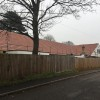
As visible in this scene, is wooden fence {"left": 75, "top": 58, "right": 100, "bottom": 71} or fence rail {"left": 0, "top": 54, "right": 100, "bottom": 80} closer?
fence rail {"left": 0, "top": 54, "right": 100, "bottom": 80}

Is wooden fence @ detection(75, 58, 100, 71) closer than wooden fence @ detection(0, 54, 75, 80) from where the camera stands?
No

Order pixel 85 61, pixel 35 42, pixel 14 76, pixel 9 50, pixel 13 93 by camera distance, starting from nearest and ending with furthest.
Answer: pixel 13 93 → pixel 14 76 → pixel 35 42 → pixel 85 61 → pixel 9 50

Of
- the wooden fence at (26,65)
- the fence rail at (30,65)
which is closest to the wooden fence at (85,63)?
the fence rail at (30,65)

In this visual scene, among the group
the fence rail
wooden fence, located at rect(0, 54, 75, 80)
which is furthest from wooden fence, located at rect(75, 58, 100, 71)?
wooden fence, located at rect(0, 54, 75, 80)

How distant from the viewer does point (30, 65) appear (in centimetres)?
1847

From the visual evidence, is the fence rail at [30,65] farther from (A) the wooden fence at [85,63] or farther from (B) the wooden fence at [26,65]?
(A) the wooden fence at [85,63]

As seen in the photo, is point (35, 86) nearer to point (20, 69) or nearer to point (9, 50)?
point (20, 69)

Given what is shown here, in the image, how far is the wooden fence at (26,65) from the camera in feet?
50.9

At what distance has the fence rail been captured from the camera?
15562 millimetres

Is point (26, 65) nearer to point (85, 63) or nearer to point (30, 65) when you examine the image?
point (30, 65)

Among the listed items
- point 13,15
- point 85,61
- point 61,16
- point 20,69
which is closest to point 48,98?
point 20,69

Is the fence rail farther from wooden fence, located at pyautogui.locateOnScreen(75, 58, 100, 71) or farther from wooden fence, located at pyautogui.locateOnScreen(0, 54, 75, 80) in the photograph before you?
wooden fence, located at pyautogui.locateOnScreen(75, 58, 100, 71)

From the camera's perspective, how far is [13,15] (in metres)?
18.3

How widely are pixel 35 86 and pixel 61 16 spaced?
8.58m
